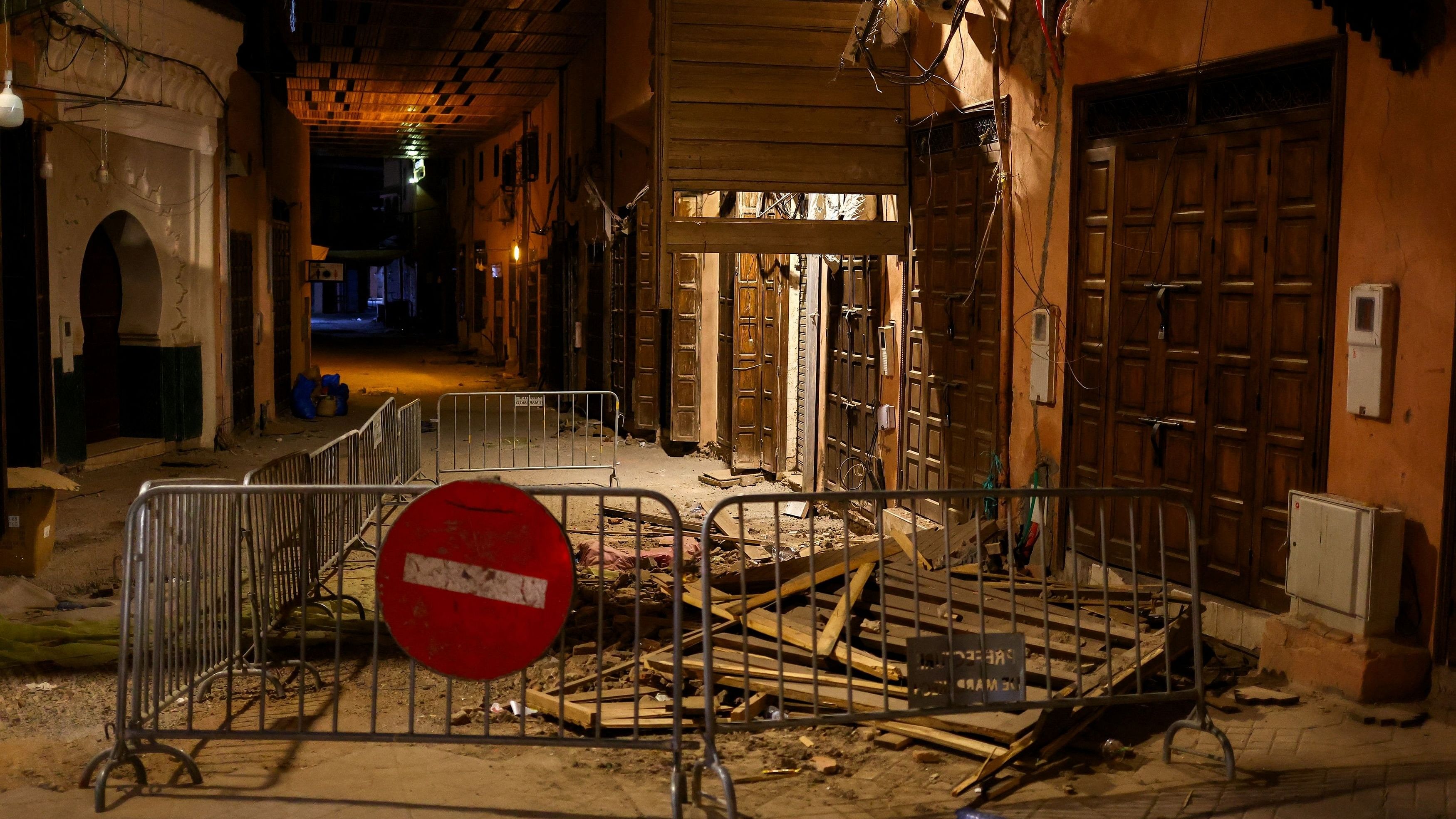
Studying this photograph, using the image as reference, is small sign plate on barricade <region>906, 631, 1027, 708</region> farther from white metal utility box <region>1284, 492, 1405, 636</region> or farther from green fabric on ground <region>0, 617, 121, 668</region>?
green fabric on ground <region>0, 617, 121, 668</region>

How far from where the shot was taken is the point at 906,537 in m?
8.16

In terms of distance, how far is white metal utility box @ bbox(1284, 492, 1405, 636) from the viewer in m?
5.97

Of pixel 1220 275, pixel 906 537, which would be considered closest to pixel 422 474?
pixel 906 537

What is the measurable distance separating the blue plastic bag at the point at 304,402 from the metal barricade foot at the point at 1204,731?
16.4 m

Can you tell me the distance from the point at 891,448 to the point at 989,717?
5.35 meters

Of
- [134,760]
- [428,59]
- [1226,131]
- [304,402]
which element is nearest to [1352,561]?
[1226,131]

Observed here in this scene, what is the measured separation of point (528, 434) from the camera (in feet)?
51.6

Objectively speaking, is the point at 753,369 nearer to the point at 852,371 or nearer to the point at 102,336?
the point at 852,371

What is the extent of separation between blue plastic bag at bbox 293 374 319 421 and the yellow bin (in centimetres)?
1073

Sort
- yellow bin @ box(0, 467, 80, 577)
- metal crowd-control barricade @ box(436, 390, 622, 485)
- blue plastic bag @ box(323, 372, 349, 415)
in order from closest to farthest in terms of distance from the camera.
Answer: yellow bin @ box(0, 467, 80, 577) < metal crowd-control barricade @ box(436, 390, 622, 485) < blue plastic bag @ box(323, 372, 349, 415)

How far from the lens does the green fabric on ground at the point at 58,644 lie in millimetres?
6641

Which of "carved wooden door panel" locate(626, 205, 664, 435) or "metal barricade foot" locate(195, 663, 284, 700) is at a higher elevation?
"carved wooden door panel" locate(626, 205, 664, 435)

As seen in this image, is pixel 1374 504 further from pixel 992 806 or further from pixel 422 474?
pixel 422 474

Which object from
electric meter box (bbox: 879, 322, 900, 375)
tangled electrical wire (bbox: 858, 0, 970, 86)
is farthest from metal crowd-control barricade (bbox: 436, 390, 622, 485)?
tangled electrical wire (bbox: 858, 0, 970, 86)
